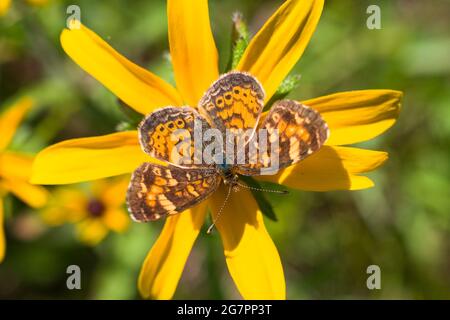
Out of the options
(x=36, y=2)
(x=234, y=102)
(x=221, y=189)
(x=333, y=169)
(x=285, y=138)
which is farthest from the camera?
(x=36, y=2)

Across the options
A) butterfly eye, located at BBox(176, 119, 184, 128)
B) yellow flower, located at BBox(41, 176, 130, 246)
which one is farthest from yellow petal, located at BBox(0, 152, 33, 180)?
butterfly eye, located at BBox(176, 119, 184, 128)

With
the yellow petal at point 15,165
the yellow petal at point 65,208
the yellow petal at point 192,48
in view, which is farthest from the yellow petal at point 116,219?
the yellow petal at point 192,48

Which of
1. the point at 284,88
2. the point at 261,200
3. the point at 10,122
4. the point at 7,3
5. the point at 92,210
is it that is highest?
the point at 7,3

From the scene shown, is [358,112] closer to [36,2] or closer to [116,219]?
[36,2]

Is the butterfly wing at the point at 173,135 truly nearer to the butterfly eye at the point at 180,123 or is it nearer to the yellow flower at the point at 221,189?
the butterfly eye at the point at 180,123

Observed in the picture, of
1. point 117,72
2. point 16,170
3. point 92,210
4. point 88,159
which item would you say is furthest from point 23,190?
point 117,72

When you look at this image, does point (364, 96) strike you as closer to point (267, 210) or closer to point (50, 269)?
point (267, 210)
